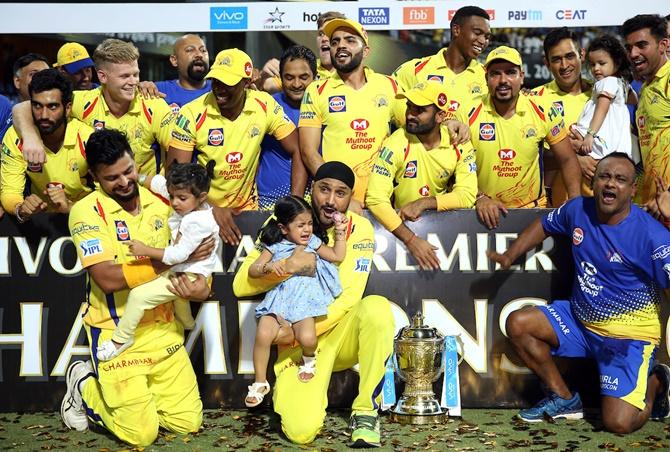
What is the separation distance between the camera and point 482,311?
766 cm

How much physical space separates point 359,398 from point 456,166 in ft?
6.96

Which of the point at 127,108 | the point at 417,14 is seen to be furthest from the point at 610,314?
the point at 417,14

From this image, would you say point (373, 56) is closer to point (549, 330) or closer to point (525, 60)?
point (525, 60)

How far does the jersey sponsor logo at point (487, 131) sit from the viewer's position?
8375 mm

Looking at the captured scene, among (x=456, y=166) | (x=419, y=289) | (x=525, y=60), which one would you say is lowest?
(x=419, y=289)

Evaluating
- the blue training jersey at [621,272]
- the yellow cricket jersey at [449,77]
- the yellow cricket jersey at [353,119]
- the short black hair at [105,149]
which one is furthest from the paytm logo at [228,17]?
the blue training jersey at [621,272]

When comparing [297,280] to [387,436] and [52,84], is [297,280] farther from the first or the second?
[52,84]

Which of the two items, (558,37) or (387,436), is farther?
(558,37)

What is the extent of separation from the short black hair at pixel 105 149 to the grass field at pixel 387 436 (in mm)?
1828

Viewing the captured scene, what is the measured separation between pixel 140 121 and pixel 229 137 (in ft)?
2.65

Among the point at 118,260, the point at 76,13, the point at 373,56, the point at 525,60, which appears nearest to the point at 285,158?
the point at 118,260

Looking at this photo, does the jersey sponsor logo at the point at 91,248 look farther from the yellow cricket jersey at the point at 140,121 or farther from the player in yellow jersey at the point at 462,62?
the player in yellow jersey at the point at 462,62

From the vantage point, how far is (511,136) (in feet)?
27.4

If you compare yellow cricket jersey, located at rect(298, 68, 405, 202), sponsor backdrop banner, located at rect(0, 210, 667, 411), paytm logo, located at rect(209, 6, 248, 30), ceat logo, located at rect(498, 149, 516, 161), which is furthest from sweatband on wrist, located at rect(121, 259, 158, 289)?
paytm logo, located at rect(209, 6, 248, 30)
